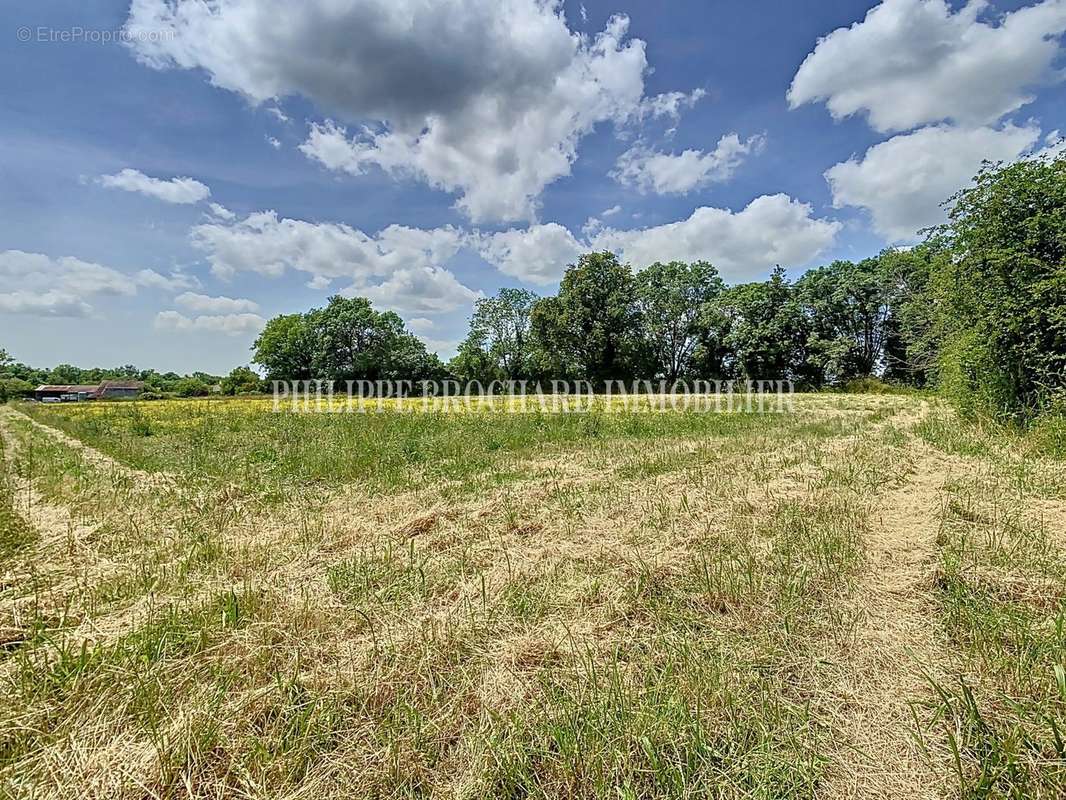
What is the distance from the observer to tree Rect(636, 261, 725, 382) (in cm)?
4288

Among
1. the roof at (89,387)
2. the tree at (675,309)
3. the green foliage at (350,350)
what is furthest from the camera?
the roof at (89,387)

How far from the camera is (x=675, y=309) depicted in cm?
4300

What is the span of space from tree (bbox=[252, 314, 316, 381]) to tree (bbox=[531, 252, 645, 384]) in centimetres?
2971

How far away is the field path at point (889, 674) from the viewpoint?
1647 mm

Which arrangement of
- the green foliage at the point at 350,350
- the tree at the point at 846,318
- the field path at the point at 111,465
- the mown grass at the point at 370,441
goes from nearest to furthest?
1. the field path at the point at 111,465
2. the mown grass at the point at 370,441
3. the tree at the point at 846,318
4. the green foliage at the point at 350,350

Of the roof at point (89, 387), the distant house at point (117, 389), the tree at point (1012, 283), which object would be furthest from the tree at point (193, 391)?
the tree at point (1012, 283)

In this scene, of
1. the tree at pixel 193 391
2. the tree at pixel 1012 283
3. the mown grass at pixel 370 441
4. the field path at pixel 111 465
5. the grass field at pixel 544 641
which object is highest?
the tree at pixel 1012 283

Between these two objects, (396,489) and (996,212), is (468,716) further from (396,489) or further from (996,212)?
(996,212)

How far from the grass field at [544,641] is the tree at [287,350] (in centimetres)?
4998

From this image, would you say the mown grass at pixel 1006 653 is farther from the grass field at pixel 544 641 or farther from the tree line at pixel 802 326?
the tree line at pixel 802 326

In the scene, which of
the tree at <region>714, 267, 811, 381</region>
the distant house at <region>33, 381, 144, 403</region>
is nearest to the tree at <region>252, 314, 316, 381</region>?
the distant house at <region>33, 381, 144, 403</region>

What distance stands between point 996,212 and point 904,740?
1037 cm

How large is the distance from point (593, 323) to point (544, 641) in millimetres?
37271

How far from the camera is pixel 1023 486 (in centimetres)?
495
